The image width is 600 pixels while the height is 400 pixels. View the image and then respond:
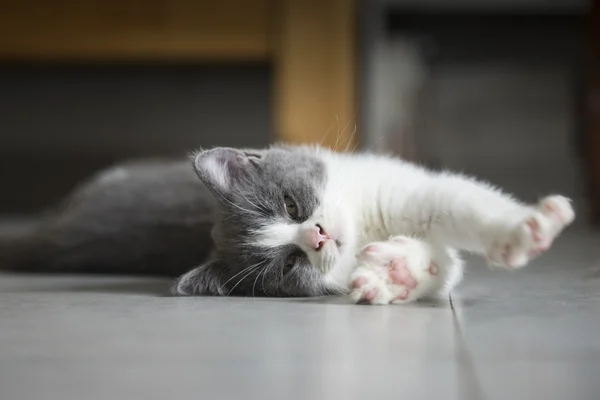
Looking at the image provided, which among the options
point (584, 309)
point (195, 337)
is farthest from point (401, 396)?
→ point (584, 309)

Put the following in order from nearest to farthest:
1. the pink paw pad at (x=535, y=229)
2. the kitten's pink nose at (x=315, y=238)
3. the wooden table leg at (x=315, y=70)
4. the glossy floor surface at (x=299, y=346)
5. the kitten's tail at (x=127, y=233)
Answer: the glossy floor surface at (x=299, y=346) < the pink paw pad at (x=535, y=229) < the kitten's pink nose at (x=315, y=238) < the kitten's tail at (x=127, y=233) < the wooden table leg at (x=315, y=70)

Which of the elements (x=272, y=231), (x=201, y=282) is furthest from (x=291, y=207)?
(x=201, y=282)

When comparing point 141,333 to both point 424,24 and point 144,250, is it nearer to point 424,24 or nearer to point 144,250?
point 144,250

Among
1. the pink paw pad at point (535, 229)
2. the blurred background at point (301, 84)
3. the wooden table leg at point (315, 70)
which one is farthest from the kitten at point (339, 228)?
the wooden table leg at point (315, 70)

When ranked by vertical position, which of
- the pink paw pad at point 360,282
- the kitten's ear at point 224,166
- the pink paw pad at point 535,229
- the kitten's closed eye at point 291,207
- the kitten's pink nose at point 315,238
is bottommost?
the pink paw pad at point 360,282

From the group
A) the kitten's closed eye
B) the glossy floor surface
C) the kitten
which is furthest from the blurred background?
the glossy floor surface

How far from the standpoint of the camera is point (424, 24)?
4.36 m

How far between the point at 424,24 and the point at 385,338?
3485mm

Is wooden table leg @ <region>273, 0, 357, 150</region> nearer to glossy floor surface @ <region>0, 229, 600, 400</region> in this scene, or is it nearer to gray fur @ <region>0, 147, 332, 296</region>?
gray fur @ <region>0, 147, 332, 296</region>

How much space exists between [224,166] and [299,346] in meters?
0.61

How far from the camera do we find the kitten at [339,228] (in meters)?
1.34

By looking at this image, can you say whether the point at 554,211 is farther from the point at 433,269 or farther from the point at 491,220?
the point at 433,269

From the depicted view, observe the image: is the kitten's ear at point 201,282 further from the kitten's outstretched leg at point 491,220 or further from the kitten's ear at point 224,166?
the kitten's outstretched leg at point 491,220

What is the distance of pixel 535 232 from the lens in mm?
1189
